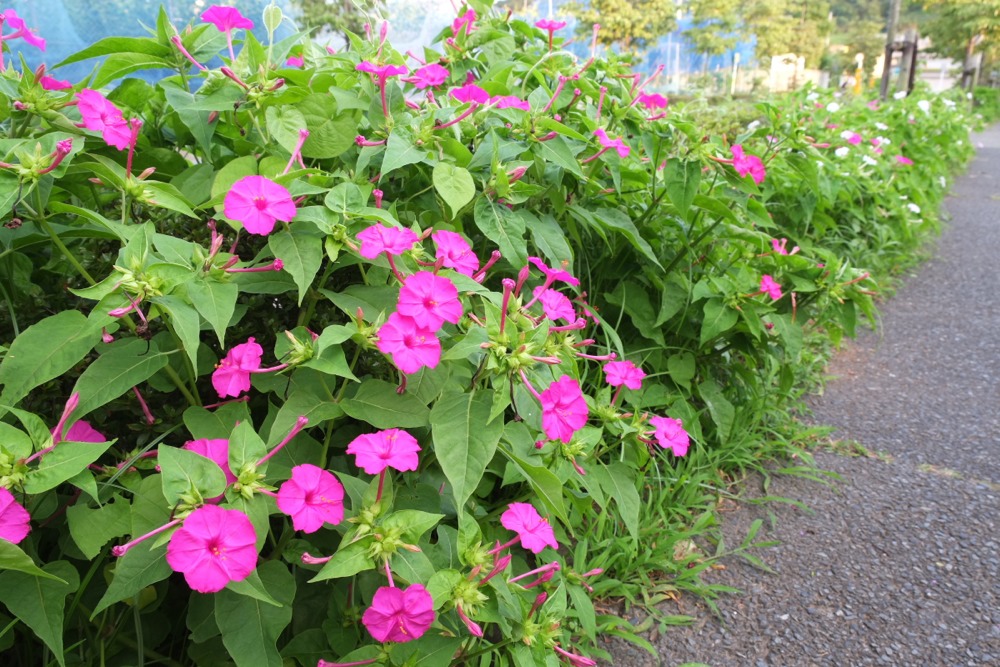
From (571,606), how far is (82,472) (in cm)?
108

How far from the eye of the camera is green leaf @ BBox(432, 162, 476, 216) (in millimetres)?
1521

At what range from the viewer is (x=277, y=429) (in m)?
1.21

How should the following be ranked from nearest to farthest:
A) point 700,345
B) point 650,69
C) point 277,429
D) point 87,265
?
point 277,429, point 87,265, point 700,345, point 650,69

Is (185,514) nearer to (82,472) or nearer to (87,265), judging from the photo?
(82,472)

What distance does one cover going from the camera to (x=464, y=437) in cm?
118

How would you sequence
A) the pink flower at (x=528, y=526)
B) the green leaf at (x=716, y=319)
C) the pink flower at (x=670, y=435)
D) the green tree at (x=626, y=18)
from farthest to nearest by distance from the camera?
the green tree at (x=626, y=18) < the green leaf at (x=716, y=319) < the pink flower at (x=670, y=435) < the pink flower at (x=528, y=526)

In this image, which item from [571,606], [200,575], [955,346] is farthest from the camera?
[955,346]

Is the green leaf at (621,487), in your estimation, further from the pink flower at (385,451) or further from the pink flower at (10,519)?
the pink flower at (10,519)

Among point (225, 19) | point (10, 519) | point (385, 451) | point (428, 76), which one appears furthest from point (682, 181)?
point (10, 519)

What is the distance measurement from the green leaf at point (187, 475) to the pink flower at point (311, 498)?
0.30 ft

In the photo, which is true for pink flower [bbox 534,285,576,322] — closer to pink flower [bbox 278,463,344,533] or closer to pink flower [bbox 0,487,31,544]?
pink flower [bbox 278,463,344,533]

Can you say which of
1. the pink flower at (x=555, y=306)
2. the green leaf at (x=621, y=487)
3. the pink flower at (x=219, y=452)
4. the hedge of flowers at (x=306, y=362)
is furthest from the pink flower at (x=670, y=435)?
the pink flower at (x=219, y=452)

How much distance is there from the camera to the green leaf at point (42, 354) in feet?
3.89

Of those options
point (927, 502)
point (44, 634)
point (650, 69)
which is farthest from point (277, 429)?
point (650, 69)
